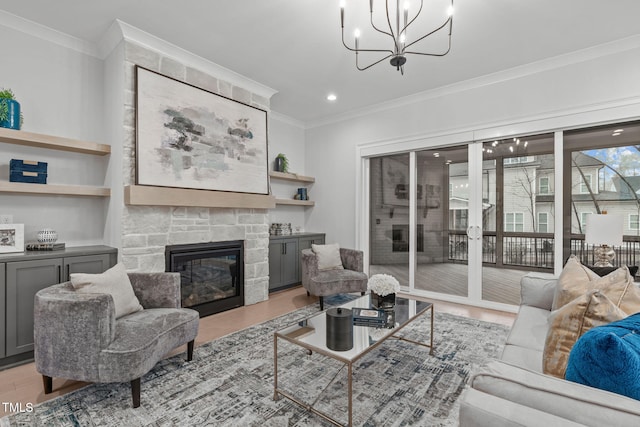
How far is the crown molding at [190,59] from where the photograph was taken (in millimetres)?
2992

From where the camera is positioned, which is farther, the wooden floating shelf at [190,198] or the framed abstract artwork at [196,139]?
the framed abstract artwork at [196,139]

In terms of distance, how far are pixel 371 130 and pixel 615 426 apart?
182 inches

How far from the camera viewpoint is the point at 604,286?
5.50ft

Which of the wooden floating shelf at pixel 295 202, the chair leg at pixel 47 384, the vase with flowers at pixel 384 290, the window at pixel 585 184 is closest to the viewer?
the chair leg at pixel 47 384

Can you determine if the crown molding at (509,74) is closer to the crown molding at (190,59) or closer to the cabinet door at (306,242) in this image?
the crown molding at (190,59)

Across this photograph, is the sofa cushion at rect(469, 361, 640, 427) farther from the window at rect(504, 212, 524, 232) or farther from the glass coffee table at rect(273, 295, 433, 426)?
the window at rect(504, 212, 524, 232)

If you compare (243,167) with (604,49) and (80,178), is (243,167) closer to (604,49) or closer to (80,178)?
(80,178)

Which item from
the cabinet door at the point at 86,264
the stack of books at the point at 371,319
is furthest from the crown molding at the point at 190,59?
the stack of books at the point at 371,319

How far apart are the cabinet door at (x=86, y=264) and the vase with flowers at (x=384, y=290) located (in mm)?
2454

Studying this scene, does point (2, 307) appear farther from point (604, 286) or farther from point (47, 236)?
point (604, 286)

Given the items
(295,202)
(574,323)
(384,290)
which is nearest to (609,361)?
(574,323)

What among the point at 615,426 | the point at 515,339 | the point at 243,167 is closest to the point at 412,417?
the point at 515,339

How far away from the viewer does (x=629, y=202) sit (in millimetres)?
3285

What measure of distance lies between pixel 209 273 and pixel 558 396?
11.6ft
